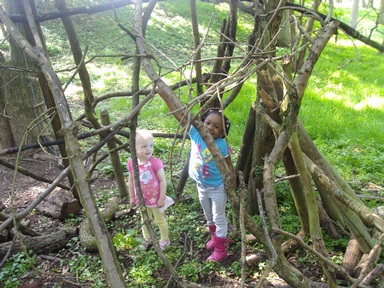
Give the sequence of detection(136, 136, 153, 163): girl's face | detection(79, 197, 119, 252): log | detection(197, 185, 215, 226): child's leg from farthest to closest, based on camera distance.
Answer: detection(79, 197, 119, 252): log < detection(197, 185, 215, 226): child's leg < detection(136, 136, 153, 163): girl's face

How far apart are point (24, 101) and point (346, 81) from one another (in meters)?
5.90

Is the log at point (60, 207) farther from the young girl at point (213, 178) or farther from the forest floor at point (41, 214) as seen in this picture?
the young girl at point (213, 178)

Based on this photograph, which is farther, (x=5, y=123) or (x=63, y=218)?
(x=5, y=123)

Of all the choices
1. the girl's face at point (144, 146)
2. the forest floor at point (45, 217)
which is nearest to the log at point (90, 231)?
the forest floor at point (45, 217)

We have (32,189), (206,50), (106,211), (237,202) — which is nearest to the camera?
(237,202)

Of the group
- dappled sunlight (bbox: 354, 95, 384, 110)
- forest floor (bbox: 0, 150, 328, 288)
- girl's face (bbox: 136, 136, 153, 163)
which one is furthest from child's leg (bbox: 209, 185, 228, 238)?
dappled sunlight (bbox: 354, 95, 384, 110)

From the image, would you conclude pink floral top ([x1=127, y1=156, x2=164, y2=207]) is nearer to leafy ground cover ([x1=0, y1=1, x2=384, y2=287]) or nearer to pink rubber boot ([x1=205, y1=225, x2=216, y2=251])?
leafy ground cover ([x1=0, y1=1, x2=384, y2=287])

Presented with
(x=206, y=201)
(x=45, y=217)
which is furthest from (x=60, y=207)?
(x=206, y=201)

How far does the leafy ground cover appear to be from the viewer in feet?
9.04

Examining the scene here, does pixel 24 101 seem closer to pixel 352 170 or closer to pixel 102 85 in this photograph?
pixel 102 85

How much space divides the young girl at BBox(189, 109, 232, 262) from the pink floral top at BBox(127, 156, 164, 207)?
0.29 meters

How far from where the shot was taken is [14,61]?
439cm

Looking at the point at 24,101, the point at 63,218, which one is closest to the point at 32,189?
the point at 63,218

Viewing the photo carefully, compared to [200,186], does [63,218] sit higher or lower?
lower
